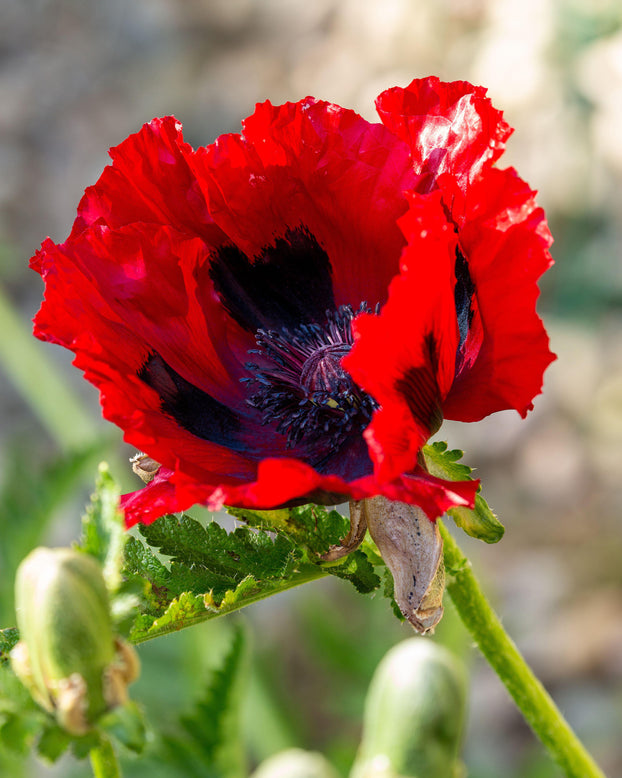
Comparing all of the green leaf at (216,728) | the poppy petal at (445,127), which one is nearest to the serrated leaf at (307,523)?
the poppy petal at (445,127)

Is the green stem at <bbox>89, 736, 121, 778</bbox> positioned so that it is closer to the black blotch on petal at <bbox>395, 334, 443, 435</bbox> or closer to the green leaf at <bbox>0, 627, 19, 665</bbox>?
the green leaf at <bbox>0, 627, 19, 665</bbox>

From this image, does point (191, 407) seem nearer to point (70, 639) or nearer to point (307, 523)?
point (307, 523)

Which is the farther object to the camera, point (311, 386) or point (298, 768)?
point (298, 768)

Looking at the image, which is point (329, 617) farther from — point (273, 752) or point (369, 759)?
point (369, 759)

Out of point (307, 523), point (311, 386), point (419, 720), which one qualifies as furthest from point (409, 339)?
point (419, 720)

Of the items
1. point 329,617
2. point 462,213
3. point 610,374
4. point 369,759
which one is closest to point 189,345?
point 462,213
